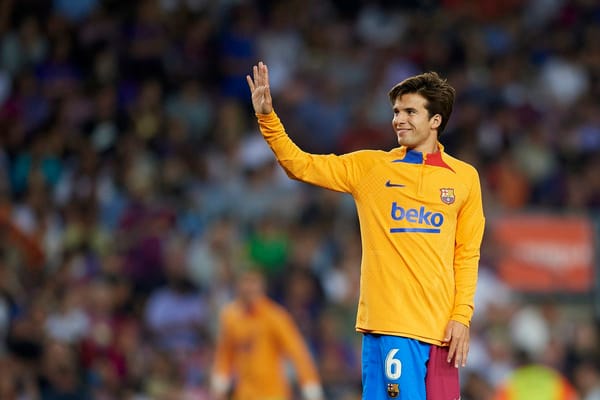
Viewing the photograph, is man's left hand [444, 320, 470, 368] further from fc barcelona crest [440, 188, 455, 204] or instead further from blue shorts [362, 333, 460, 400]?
fc barcelona crest [440, 188, 455, 204]

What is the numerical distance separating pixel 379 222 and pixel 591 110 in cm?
991

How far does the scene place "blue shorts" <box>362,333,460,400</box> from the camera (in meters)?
6.11

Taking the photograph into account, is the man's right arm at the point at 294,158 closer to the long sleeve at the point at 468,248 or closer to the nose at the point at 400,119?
the nose at the point at 400,119

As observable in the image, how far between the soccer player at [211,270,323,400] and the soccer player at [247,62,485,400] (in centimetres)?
500

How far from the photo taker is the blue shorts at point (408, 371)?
20.0 feet

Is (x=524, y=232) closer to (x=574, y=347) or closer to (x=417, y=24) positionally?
(x=574, y=347)

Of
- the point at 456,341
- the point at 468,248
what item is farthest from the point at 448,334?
the point at 468,248

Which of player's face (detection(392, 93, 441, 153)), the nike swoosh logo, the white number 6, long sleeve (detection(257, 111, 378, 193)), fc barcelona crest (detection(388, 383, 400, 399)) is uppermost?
player's face (detection(392, 93, 441, 153))

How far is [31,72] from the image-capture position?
47.9 feet

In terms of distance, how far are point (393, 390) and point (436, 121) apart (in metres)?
1.33

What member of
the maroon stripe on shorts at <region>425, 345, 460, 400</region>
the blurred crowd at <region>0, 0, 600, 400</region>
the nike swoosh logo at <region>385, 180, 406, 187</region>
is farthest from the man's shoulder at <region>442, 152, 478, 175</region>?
the blurred crowd at <region>0, 0, 600, 400</region>

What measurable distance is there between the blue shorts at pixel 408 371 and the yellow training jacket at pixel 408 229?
0.06 m

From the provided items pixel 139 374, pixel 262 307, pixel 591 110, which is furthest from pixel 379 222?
pixel 591 110

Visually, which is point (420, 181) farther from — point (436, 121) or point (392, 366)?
point (392, 366)
